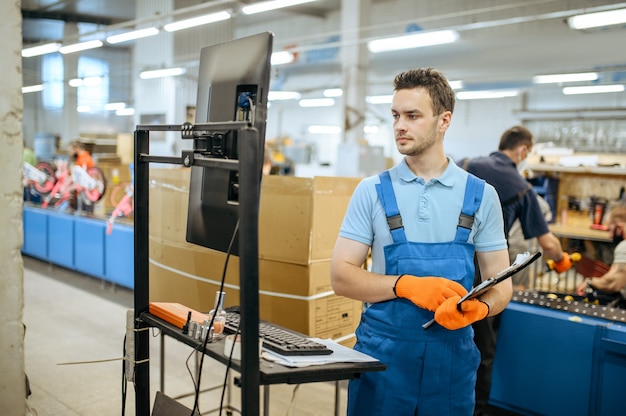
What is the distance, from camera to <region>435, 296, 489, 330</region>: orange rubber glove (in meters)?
1.52

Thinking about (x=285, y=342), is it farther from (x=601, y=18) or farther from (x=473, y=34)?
(x=473, y=34)

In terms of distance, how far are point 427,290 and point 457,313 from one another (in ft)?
0.34

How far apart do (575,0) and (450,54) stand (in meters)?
2.65

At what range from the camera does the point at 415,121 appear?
1.65 metres

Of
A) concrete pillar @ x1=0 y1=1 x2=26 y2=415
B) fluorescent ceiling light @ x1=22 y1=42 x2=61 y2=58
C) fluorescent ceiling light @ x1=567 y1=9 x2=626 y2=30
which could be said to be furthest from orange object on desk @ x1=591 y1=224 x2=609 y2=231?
fluorescent ceiling light @ x1=22 y1=42 x2=61 y2=58

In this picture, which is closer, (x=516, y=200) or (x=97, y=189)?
(x=516, y=200)

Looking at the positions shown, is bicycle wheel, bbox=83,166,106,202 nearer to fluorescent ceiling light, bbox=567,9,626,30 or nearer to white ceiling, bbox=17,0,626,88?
white ceiling, bbox=17,0,626,88

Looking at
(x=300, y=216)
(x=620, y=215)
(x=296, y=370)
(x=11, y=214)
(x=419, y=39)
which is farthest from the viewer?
(x=419, y=39)

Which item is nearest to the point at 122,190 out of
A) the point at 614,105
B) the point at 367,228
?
the point at 367,228

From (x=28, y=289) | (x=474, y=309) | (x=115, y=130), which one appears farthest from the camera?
(x=115, y=130)

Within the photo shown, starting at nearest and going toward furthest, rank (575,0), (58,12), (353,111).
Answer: (575,0) < (353,111) < (58,12)

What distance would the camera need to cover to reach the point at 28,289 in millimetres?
5926

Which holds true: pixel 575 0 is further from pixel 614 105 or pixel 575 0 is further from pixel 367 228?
pixel 367 228

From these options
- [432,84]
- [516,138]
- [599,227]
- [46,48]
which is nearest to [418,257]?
[432,84]
